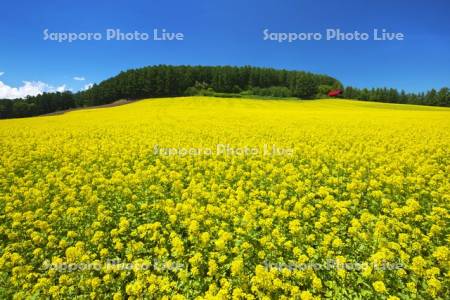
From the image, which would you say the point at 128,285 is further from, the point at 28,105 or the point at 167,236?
the point at 28,105

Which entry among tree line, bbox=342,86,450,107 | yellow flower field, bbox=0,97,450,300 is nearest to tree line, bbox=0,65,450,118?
tree line, bbox=342,86,450,107

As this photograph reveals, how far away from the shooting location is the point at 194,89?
74938 mm

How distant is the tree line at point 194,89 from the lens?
79062mm

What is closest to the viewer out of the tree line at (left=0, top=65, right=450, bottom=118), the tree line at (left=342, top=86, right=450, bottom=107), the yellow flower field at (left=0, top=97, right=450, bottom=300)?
the yellow flower field at (left=0, top=97, right=450, bottom=300)

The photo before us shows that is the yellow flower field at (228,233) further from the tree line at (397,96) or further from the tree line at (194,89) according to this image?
the tree line at (397,96)

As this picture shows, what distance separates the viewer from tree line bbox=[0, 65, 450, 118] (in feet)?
259

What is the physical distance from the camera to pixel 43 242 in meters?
6.40

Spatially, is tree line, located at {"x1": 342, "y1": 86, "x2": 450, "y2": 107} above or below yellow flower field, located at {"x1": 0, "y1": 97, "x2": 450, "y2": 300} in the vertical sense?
above

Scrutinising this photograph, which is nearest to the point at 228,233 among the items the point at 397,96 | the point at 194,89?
the point at 194,89

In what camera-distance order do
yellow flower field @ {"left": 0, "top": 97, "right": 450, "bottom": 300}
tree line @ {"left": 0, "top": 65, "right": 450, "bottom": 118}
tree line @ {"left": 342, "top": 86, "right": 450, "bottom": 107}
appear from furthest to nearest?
tree line @ {"left": 342, "top": 86, "right": 450, "bottom": 107}, tree line @ {"left": 0, "top": 65, "right": 450, "bottom": 118}, yellow flower field @ {"left": 0, "top": 97, "right": 450, "bottom": 300}

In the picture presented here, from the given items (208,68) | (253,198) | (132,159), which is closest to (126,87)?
(208,68)

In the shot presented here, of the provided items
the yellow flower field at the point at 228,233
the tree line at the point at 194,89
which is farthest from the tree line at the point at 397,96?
the yellow flower field at the point at 228,233

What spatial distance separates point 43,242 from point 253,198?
203 inches

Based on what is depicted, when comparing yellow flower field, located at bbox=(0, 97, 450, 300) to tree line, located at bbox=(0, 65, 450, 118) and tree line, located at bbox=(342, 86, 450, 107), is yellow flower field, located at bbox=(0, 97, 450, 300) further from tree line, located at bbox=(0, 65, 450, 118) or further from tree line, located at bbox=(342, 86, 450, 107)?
tree line, located at bbox=(342, 86, 450, 107)
